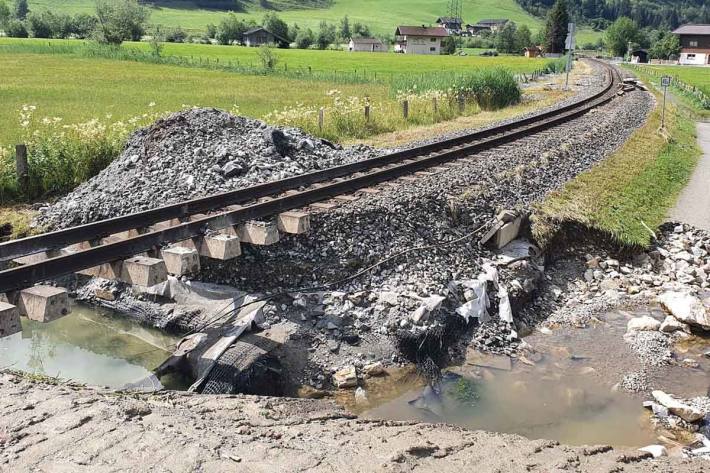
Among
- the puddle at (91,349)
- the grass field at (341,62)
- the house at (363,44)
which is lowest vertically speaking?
the puddle at (91,349)

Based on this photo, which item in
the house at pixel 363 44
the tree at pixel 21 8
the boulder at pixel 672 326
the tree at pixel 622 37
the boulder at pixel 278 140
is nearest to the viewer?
the boulder at pixel 672 326

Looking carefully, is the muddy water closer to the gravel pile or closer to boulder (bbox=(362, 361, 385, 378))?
boulder (bbox=(362, 361, 385, 378))

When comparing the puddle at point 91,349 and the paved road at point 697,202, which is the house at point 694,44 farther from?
the puddle at point 91,349

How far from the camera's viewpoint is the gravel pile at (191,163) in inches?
412

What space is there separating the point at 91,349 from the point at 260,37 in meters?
129

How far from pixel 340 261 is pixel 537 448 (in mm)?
3999

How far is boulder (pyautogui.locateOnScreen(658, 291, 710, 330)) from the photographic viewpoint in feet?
29.1

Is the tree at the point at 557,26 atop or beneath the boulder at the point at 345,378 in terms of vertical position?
atop

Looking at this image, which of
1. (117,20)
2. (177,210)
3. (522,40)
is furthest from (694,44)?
(177,210)

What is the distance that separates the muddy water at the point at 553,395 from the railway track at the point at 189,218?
9.18 feet

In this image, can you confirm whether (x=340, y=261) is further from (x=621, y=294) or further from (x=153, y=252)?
(x=621, y=294)

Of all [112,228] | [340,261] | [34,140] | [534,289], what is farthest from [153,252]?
[34,140]

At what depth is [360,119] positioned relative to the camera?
2056 cm

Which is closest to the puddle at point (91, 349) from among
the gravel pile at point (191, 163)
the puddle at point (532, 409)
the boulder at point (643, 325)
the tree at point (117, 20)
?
the gravel pile at point (191, 163)
